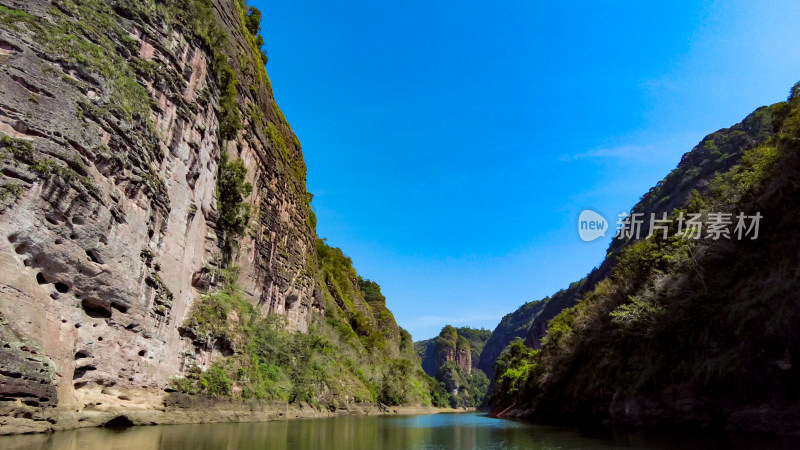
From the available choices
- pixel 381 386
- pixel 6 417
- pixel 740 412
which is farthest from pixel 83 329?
pixel 381 386

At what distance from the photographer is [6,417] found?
11.7m

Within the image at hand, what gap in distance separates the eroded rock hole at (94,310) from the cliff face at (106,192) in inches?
2.5

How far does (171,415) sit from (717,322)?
83.5ft

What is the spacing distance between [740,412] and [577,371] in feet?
57.0

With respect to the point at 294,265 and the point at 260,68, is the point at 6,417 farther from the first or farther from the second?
the point at 260,68

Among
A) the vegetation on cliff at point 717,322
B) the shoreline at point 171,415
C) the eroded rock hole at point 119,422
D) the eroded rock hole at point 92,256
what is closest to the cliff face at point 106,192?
the eroded rock hole at point 92,256

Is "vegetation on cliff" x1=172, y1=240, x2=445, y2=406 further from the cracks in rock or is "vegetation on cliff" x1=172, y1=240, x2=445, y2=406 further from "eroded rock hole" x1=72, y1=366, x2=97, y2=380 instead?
the cracks in rock

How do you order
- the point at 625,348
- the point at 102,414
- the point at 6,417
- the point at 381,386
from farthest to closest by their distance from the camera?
the point at 381,386
the point at 625,348
the point at 102,414
the point at 6,417

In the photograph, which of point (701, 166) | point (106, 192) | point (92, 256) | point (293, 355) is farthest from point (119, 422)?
point (701, 166)

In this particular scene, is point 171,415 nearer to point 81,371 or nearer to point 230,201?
point 81,371

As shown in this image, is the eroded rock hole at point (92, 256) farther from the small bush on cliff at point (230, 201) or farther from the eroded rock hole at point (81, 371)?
the small bush on cliff at point (230, 201)

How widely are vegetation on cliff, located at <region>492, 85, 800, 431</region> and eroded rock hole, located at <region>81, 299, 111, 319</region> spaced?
994 inches

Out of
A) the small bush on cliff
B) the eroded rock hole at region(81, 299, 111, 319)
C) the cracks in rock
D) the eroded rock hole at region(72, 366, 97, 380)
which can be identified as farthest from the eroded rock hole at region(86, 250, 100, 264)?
the small bush on cliff

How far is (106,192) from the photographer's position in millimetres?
18047
